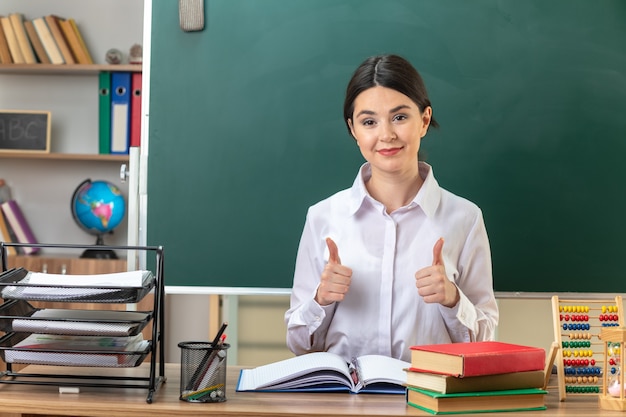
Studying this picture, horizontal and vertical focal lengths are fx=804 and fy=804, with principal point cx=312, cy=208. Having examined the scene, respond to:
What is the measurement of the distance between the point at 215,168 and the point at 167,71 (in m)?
0.36

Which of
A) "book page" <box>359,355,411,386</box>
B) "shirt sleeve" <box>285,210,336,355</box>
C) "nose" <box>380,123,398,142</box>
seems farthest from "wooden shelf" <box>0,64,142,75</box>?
"book page" <box>359,355,411,386</box>

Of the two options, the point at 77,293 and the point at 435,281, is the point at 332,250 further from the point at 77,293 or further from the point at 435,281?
the point at 77,293

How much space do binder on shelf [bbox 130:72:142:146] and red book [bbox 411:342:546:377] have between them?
2.95m

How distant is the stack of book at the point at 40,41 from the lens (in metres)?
4.24

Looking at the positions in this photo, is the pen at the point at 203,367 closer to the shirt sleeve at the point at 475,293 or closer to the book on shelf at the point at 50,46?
the shirt sleeve at the point at 475,293

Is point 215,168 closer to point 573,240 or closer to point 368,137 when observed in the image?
point 368,137

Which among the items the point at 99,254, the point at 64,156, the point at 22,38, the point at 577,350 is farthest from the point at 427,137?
the point at 22,38

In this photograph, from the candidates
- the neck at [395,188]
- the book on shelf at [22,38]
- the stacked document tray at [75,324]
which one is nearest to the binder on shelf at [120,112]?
the book on shelf at [22,38]

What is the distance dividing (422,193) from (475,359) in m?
0.72

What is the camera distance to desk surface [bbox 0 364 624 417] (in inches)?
59.1

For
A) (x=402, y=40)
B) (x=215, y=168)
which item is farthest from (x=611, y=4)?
(x=215, y=168)

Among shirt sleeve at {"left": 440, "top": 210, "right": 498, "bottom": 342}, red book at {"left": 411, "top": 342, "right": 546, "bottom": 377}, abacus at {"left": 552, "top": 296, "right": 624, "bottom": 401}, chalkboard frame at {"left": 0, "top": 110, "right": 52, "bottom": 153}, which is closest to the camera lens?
red book at {"left": 411, "top": 342, "right": 546, "bottom": 377}

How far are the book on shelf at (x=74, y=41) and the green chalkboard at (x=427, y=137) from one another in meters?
1.81

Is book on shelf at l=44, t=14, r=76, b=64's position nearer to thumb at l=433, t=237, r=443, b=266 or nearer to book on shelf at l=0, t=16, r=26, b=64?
book on shelf at l=0, t=16, r=26, b=64
